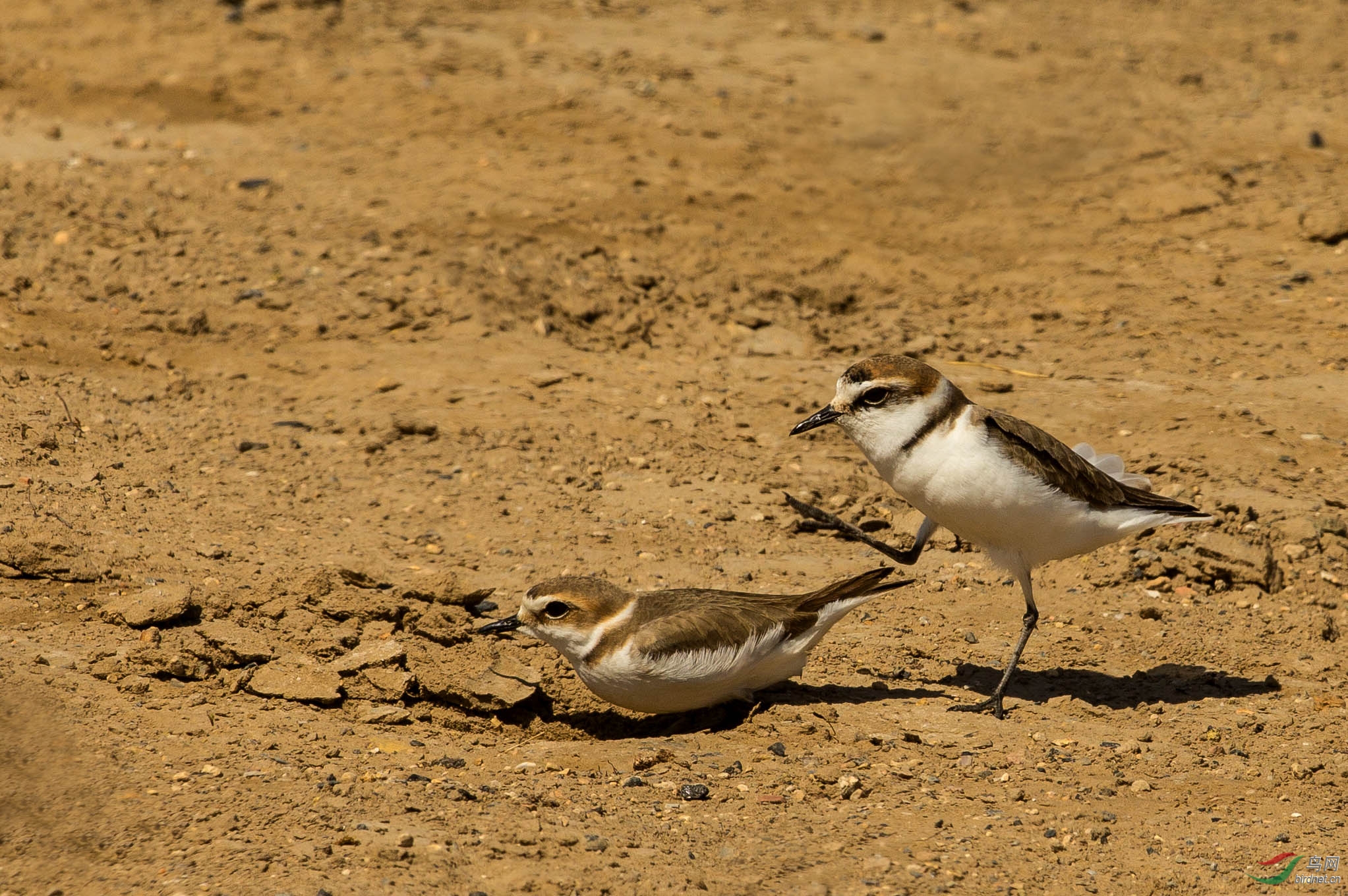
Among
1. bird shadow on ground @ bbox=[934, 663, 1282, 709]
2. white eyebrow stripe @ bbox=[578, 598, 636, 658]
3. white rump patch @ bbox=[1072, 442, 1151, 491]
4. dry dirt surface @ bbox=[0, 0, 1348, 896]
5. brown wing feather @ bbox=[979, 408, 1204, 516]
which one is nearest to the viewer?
dry dirt surface @ bbox=[0, 0, 1348, 896]

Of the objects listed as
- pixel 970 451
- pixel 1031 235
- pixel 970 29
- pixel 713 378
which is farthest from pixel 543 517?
pixel 970 29

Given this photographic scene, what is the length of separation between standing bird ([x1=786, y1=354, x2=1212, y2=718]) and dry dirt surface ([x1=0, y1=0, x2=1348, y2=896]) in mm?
717

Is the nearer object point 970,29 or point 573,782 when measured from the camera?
point 573,782

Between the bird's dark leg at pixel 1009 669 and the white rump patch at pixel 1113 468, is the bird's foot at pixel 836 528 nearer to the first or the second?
the bird's dark leg at pixel 1009 669

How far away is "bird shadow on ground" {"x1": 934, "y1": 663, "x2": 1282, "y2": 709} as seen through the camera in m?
6.28

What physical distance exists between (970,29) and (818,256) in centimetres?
561

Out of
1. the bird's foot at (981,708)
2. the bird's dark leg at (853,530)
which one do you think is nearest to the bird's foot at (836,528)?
the bird's dark leg at (853,530)

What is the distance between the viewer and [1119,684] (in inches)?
251

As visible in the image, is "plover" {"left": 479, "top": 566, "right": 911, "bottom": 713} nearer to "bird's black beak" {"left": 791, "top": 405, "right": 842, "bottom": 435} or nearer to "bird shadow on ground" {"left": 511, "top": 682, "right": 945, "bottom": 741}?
"bird shadow on ground" {"left": 511, "top": 682, "right": 945, "bottom": 741}

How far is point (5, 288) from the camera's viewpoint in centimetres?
905

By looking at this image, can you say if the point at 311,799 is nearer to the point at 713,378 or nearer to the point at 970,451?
the point at 970,451

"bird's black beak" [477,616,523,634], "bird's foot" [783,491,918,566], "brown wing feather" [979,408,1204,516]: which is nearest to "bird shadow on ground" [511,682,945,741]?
"bird's black beak" [477,616,523,634]

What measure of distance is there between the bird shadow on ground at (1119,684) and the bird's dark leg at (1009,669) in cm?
14

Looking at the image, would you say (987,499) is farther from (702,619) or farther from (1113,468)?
(702,619)
